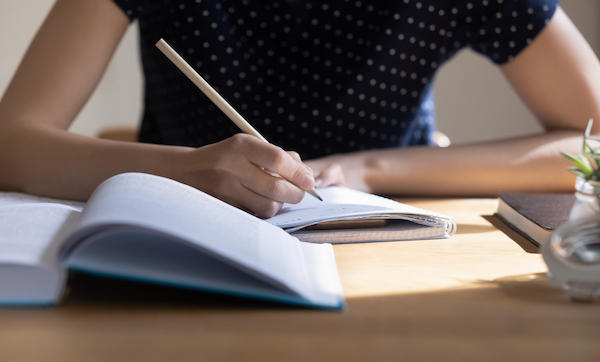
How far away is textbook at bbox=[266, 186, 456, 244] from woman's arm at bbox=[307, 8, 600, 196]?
0.23 m

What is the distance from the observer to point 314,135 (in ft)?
3.63

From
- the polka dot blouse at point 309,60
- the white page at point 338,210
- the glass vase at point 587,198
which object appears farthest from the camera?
the polka dot blouse at point 309,60

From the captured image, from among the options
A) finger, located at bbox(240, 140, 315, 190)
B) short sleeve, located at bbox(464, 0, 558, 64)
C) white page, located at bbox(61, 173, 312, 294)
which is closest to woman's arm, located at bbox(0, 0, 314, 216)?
finger, located at bbox(240, 140, 315, 190)

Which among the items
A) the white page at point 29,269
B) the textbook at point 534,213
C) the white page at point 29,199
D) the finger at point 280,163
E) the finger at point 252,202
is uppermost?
the textbook at point 534,213

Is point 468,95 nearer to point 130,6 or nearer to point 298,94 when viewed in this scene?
point 298,94

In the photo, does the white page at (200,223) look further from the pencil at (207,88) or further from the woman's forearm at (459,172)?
the woman's forearm at (459,172)

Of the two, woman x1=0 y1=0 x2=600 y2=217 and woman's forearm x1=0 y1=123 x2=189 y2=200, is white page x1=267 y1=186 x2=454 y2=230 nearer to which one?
woman x1=0 y1=0 x2=600 y2=217

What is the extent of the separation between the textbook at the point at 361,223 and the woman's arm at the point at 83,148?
0.15 ft

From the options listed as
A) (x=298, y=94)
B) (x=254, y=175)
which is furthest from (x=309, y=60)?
(x=254, y=175)

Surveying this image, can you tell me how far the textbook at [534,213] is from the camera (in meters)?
0.53

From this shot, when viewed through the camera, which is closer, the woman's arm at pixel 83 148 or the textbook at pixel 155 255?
the textbook at pixel 155 255

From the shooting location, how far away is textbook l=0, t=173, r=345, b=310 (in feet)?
1.06

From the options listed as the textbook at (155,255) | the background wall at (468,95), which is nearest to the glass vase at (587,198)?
the textbook at (155,255)

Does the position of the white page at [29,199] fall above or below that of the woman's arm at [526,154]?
below
